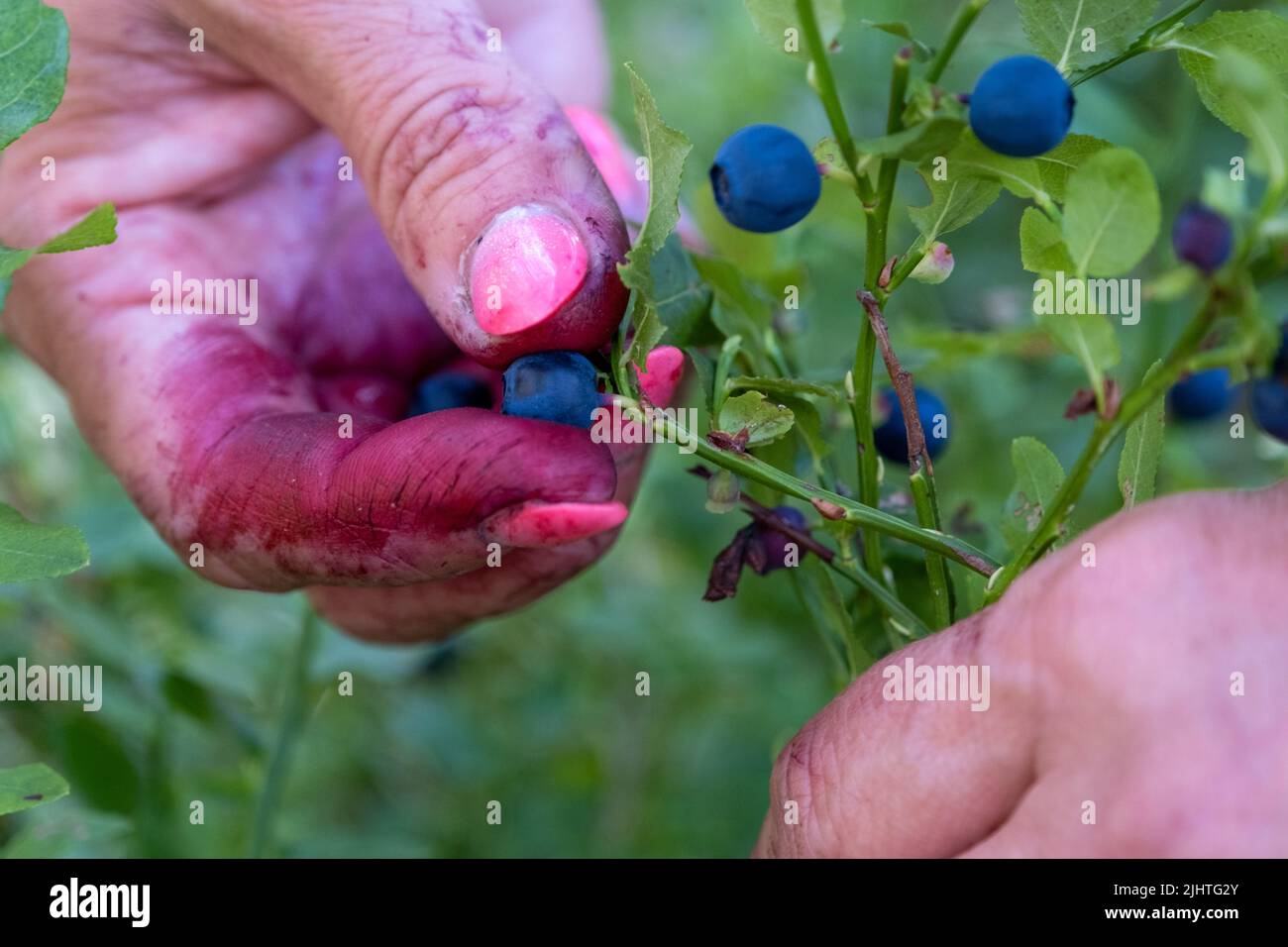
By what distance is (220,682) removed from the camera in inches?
59.8

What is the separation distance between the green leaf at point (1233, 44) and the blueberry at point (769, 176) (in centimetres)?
22

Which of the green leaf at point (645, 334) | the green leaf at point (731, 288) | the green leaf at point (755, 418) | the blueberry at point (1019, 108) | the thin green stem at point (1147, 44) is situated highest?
the thin green stem at point (1147, 44)

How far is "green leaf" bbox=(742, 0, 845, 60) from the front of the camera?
0.71 meters

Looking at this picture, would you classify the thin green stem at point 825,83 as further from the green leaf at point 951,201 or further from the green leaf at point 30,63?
Answer: the green leaf at point 30,63

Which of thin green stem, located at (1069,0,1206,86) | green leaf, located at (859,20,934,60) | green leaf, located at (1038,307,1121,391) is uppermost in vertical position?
thin green stem, located at (1069,0,1206,86)

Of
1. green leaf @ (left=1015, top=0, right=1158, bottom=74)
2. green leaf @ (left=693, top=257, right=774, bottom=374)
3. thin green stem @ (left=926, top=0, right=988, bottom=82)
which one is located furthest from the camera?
green leaf @ (left=693, top=257, right=774, bottom=374)

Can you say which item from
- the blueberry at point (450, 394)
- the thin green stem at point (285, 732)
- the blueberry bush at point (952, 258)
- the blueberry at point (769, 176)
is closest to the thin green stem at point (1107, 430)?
the blueberry bush at point (952, 258)

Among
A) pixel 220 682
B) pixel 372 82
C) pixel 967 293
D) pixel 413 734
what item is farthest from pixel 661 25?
pixel 372 82

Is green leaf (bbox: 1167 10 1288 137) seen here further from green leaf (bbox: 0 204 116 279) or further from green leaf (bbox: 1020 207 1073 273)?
green leaf (bbox: 0 204 116 279)

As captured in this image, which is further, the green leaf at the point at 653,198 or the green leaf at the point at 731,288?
the green leaf at the point at 731,288

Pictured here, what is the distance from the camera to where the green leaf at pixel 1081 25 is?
726 mm

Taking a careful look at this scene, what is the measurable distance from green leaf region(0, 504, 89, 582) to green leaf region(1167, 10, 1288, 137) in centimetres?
69

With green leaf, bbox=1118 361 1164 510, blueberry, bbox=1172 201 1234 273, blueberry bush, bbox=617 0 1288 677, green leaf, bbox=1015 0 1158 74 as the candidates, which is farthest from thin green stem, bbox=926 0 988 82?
blueberry, bbox=1172 201 1234 273

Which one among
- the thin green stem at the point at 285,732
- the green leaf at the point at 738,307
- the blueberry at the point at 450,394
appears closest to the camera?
the green leaf at the point at 738,307
